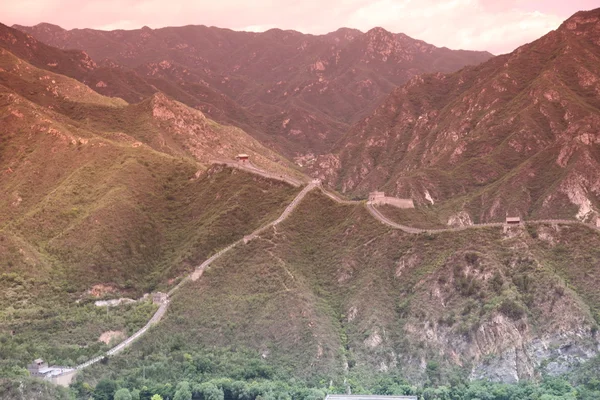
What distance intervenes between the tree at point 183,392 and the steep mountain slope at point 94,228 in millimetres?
15102

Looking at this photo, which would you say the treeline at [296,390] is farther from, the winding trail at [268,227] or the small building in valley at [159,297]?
the small building in valley at [159,297]

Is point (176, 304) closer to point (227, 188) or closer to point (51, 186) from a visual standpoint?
point (227, 188)

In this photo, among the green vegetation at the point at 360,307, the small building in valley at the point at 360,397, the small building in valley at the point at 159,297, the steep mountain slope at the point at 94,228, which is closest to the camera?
the small building in valley at the point at 360,397

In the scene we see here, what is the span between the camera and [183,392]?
124188mm

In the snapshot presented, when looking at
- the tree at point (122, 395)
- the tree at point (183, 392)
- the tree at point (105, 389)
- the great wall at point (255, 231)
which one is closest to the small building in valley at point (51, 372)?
the great wall at point (255, 231)

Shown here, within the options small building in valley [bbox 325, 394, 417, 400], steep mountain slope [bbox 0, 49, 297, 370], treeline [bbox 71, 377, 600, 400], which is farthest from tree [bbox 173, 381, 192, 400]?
small building in valley [bbox 325, 394, 417, 400]

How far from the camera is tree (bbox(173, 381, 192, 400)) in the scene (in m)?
124

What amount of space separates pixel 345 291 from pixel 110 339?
33.9 meters

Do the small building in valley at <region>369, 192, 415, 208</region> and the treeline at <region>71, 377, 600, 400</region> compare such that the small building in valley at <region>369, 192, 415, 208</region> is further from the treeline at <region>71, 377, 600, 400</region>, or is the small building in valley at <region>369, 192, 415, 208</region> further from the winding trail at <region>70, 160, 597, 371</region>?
the treeline at <region>71, 377, 600, 400</region>

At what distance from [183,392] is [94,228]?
4820 centimetres

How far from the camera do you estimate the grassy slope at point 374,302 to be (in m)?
132

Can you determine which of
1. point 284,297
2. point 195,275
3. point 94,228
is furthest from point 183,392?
point 94,228

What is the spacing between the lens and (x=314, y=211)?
166 meters

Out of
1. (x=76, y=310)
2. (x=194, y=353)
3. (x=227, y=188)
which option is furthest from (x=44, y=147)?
(x=194, y=353)
